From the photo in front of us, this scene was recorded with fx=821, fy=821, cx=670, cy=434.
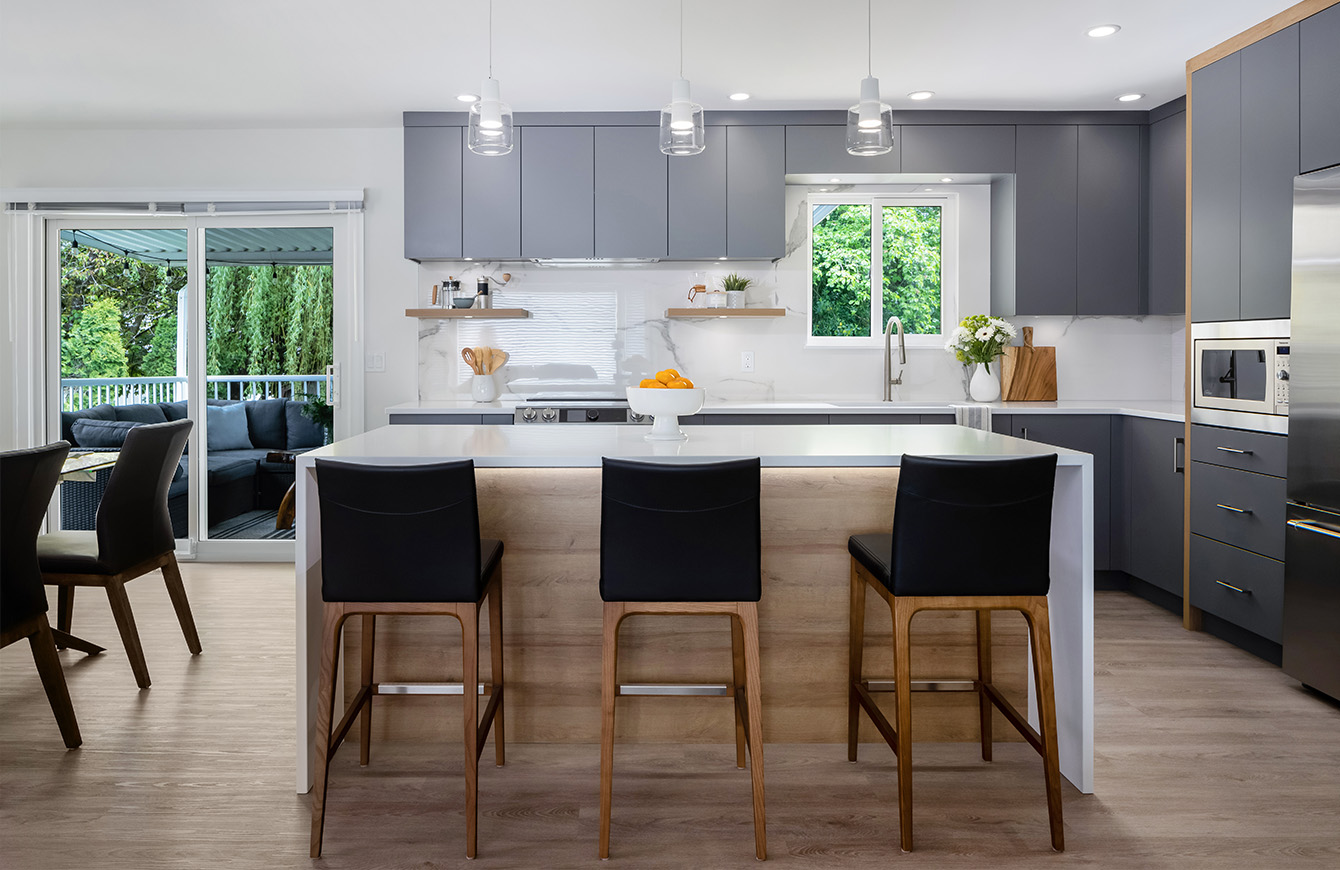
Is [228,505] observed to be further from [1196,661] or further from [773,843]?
[1196,661]

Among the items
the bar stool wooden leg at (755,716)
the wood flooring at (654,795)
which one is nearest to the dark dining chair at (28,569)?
the wood flooring at (654,795)

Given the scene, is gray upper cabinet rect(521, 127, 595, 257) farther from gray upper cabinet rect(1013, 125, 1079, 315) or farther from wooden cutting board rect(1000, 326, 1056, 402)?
wooden cutting board rect(1000, 326, 1056, 402)

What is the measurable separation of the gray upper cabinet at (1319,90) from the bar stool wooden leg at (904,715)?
237 centimetres

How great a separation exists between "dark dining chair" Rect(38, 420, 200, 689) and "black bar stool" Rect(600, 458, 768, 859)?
2.02 meters

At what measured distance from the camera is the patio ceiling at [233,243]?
194 inches

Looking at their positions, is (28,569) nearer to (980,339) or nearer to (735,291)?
(735,291)

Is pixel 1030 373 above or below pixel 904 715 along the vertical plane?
above

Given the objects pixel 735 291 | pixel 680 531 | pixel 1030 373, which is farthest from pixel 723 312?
pixel 680 531

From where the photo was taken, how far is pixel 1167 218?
4355 millimetres

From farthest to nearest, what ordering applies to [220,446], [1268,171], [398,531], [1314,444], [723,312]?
1. [220,446]
2. [723,312]
3. [1268,171]
4. [1314,444]
5. [398,531]

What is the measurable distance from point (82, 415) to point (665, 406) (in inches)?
170

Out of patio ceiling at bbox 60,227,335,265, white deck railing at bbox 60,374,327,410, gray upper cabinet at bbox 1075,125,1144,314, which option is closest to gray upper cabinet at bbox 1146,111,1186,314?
gray upper cabinet at bbox 1075,125,1144,314

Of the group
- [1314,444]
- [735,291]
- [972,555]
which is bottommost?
[972,555]

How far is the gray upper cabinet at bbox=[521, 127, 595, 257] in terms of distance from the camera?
4.47 metres
